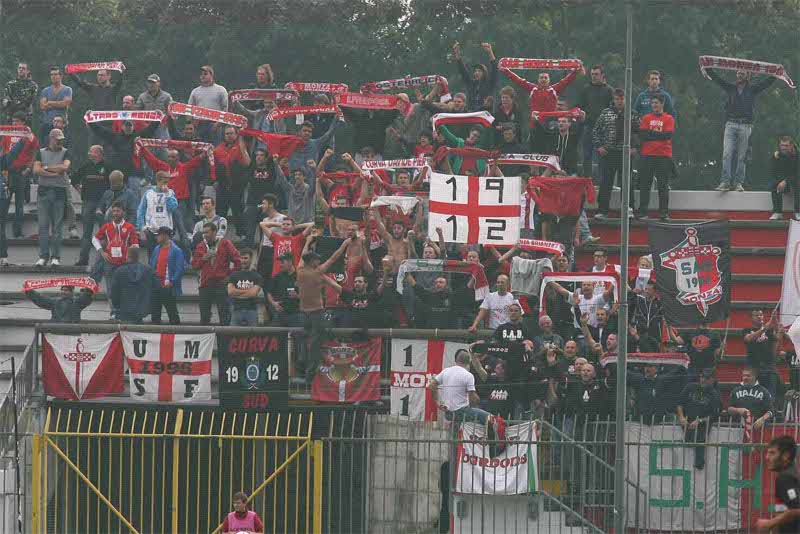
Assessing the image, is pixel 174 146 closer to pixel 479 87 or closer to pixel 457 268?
pixel 479 87

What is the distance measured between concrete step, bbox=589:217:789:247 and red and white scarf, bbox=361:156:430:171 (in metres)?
2.98

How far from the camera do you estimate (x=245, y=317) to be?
2459cm

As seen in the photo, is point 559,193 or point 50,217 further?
point 50,217

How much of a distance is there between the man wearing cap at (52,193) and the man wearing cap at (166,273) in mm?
2126

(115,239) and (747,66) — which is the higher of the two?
(747,66)

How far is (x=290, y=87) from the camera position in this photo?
95.9 feet

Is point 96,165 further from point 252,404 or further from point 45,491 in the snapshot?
point 45,491

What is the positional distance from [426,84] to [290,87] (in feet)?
7.28

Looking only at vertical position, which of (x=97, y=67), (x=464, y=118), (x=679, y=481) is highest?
(x=97, y=67)

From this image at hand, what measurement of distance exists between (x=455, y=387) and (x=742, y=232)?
8.06 metres

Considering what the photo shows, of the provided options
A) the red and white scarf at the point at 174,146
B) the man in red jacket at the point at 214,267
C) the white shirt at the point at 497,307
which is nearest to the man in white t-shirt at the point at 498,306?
the white shirt at the point at 497,307

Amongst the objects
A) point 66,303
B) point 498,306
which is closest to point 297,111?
point 66,303

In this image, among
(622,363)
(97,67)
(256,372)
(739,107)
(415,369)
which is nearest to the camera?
(622,363)

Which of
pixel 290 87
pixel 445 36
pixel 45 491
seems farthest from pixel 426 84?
pixel 445 36
